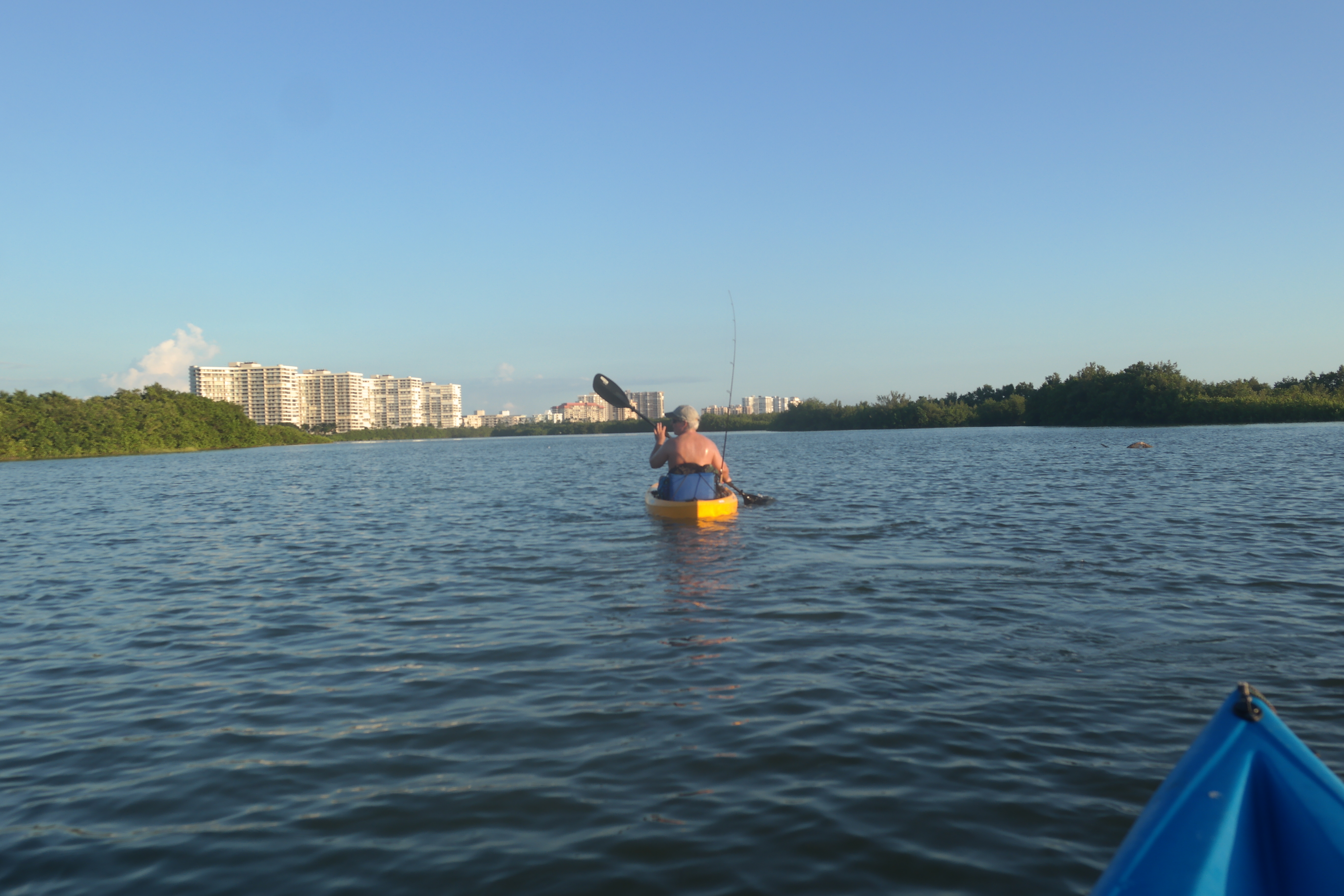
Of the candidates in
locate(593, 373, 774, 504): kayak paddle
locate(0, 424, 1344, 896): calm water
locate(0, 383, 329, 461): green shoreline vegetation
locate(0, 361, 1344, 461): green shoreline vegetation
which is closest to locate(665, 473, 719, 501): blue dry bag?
locate(0, 424, 1344, 896): calm water

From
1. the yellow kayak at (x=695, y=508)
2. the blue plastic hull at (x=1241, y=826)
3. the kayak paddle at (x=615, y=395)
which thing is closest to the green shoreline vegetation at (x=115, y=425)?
the kayak paddle at (x=615, y=395)

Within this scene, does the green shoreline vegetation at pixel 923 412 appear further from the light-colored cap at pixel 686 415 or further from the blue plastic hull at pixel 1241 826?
the blue plastic hull at pixel 1241 826

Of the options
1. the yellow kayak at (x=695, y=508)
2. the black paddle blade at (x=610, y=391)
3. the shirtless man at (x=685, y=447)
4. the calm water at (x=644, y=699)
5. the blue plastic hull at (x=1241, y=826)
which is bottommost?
the calm water at (x=644, y=699)

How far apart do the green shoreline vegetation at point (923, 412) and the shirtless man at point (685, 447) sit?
7181cm

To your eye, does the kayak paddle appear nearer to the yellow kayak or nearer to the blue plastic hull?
the yellow kayak

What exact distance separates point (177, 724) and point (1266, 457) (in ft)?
115

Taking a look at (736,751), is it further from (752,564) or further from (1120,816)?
(752,564)

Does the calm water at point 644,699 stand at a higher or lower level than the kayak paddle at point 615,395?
Result: lower

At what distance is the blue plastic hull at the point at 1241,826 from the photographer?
7.20 ft

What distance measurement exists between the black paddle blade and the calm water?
427 cm

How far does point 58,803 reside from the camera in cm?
418

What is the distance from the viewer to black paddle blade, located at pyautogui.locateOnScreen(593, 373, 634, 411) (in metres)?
17.2

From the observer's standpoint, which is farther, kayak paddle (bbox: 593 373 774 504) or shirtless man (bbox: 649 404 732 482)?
kayak paddle (bbox: 593 373 774 504)

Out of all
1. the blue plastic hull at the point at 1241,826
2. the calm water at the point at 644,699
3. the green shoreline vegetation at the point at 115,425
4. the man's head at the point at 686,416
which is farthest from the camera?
the green shoreline vegetation at the point at 115,425
